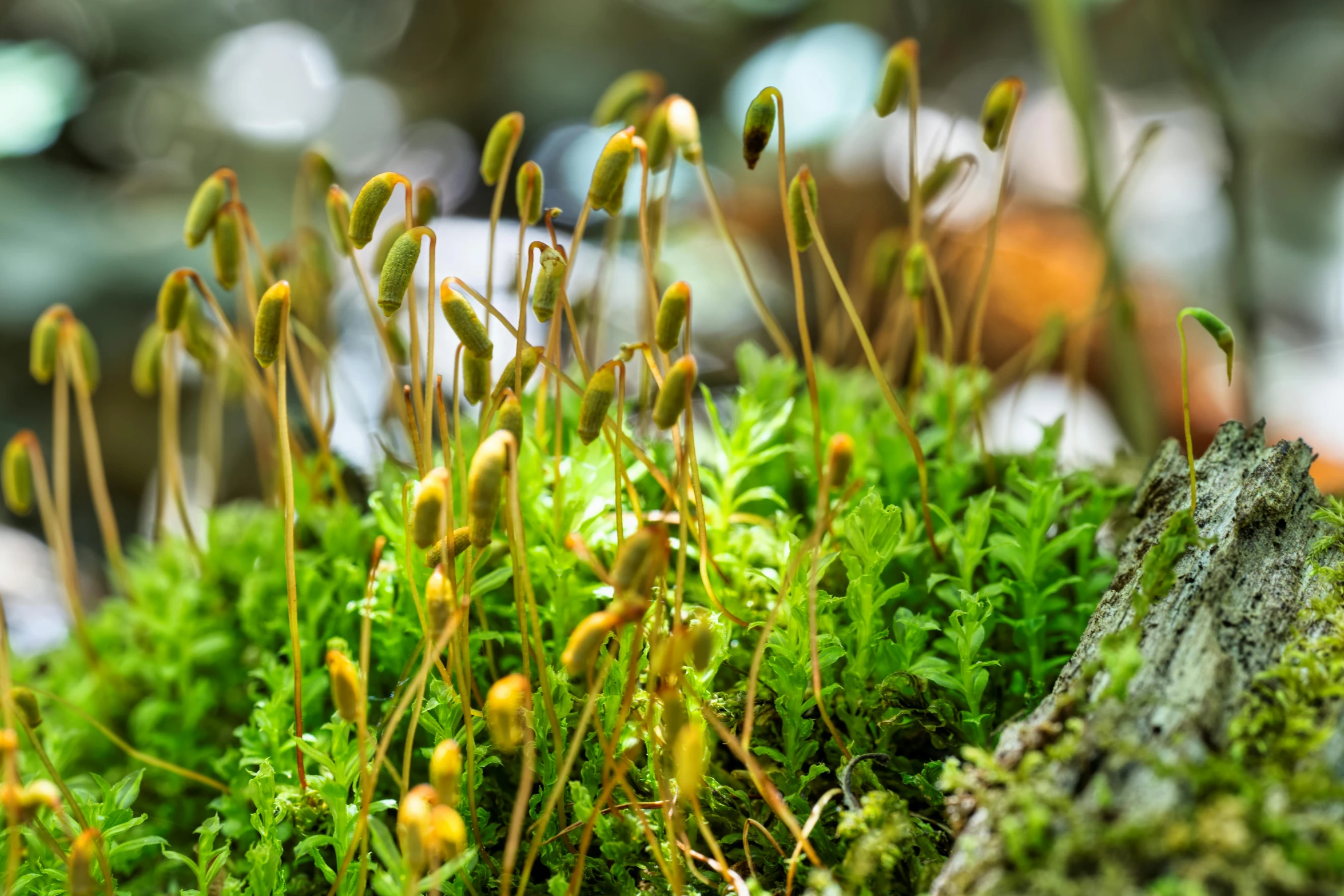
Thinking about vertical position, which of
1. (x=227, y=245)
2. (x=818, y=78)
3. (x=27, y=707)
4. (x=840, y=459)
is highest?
(x=818, y=78)

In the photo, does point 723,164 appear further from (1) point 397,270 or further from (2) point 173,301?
(1) point 397,270

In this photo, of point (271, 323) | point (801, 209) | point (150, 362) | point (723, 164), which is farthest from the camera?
point (723, 164)

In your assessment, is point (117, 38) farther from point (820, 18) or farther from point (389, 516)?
point (389, 516)

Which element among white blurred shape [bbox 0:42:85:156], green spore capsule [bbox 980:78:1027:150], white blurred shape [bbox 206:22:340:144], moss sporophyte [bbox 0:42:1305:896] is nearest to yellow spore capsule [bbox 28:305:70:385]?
moss sporophyte [bbox 0:42:1305:896]

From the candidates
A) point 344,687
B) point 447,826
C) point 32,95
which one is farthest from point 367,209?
point 32,95

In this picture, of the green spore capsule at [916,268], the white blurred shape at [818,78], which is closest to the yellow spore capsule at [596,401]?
the green spore capsule at [916,268]

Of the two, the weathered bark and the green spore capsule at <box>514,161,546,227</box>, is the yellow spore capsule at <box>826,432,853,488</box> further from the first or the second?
the green spore capsule at <box>514,161,546,227</box>

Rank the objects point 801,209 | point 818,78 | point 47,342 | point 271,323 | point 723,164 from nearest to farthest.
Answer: point 271,323
point 801,209
point 47,342
point 818,78
point 723,164
